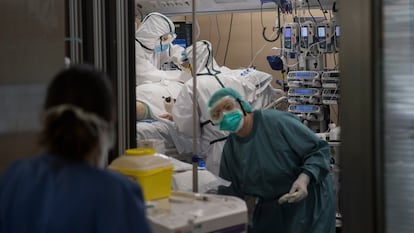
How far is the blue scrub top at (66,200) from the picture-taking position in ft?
4.15

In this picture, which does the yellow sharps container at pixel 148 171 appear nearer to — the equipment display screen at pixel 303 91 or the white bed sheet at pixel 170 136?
the white bed sheet at pixel 170 136

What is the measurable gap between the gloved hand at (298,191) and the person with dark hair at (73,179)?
1.51 meters

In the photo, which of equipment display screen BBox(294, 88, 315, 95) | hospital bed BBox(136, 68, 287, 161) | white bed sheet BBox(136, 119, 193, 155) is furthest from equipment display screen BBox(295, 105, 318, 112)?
white bed sheet BBox(136, 119, 193, 155)

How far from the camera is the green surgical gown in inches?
115

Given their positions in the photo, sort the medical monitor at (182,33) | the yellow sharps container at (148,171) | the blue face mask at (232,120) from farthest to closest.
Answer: the medical monitor at (182,33), the blue face mask at (232,120), the yellow sharps container at (148,171)

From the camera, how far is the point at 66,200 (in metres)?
1.27

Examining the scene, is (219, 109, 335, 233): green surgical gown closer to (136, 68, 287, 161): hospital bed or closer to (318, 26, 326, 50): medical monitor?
(136, 68, 287, 161): hospital bed

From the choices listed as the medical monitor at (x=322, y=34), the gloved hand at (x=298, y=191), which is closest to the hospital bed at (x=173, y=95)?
the medical monitor at (x=322, y=34)

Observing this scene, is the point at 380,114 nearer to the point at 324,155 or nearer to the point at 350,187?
the point at 350,187

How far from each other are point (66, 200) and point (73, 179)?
0.05 metres

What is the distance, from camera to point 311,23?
477 cm

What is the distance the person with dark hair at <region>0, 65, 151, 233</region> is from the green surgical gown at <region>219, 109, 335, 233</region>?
1631 mm

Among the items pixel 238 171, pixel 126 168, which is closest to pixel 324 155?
pixel 238 171

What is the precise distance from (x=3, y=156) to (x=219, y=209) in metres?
0.77
